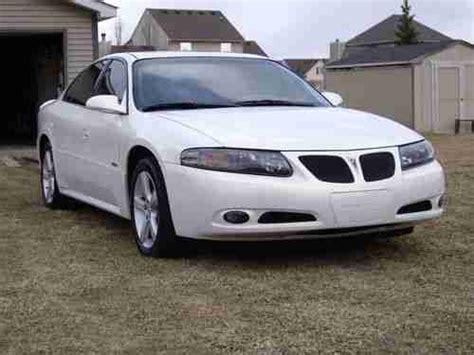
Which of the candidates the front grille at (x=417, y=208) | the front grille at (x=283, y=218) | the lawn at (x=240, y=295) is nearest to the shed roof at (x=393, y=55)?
Result: the lawn at (x=240, y=295)

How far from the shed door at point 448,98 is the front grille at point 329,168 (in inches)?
878

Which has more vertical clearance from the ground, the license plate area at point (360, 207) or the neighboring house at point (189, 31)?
the neighboring house at point (189, 31)

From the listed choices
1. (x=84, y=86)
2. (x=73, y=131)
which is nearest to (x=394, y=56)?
(x=84, y=86)

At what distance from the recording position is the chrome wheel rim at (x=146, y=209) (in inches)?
229

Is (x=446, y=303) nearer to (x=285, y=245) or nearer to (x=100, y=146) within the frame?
(x=285, y=245)

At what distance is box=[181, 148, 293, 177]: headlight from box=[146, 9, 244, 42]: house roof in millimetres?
63303

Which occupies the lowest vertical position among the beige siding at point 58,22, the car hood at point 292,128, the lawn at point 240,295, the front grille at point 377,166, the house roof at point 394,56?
the lawn at point 240,295

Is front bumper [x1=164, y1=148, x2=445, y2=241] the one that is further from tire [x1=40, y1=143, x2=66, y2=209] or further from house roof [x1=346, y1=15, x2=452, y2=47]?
house roof [x1=346, y1=15, x2=452, y2=47]

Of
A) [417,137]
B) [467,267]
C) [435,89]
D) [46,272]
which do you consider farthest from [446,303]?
[435,89]

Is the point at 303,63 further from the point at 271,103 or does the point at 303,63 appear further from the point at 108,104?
the point at 108,104

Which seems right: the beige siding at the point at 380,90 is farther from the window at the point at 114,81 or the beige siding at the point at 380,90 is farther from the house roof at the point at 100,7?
the window at the point at 114,81

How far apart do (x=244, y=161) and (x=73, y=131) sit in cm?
246

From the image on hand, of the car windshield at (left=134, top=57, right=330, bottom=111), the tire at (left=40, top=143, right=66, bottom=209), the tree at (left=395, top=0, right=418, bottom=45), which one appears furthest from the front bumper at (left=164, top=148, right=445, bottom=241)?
the tree at (left=395, top=0, right=418, bottom=45)

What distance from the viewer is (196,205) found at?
5352mm
